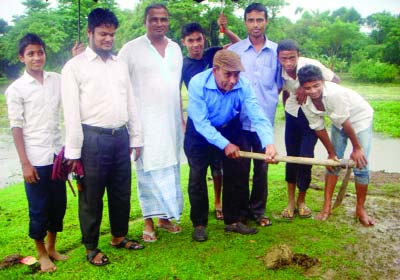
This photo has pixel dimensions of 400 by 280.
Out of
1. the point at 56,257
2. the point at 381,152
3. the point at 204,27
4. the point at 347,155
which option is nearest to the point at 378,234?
the point at 56,257

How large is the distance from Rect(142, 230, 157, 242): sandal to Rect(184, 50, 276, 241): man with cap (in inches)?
15.1

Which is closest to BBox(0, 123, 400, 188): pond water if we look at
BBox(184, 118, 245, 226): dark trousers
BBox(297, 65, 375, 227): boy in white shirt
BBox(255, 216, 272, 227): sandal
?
BBox(297, 65, 375, 227): boy in white shirt

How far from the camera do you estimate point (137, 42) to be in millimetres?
3744

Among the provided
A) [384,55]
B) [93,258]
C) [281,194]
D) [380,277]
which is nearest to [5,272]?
[93,258]

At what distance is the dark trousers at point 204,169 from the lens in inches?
147

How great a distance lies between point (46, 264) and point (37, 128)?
42.0 inches

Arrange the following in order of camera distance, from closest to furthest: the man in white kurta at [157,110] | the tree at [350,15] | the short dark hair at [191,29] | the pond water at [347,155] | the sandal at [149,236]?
the man in white kurta at [157,110] → the sandal at [149,236] → the short dark hair at [191,29] → the pond water at [347,155] → the tree at [350,15]

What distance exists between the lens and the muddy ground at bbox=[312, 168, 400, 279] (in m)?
3.22

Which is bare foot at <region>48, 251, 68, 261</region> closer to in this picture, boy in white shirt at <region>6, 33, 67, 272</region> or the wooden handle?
boy in white shirt at <region>6, 33, 67, 272</region>

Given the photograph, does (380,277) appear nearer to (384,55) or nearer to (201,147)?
(201,147)

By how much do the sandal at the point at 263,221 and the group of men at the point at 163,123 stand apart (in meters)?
0.01

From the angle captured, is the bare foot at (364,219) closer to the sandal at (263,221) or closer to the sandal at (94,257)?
the sandal at (263,221)

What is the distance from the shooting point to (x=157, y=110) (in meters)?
3.79

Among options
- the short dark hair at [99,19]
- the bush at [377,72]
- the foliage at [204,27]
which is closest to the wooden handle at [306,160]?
the short dark hair at [99,19]
